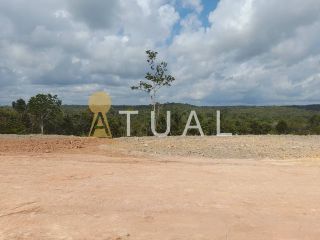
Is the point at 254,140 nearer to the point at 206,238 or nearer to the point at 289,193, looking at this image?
the point at 289,193

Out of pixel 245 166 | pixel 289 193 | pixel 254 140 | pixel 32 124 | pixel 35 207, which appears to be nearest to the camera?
pixel 35 207

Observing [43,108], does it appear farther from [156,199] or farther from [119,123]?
[156,199]

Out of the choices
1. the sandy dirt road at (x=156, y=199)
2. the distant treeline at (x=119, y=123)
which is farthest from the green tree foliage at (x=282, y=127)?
the sandy dirt road at (x=156, y=199)

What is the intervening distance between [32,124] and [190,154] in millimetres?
26050

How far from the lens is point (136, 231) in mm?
5711

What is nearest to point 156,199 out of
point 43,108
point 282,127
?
point 43,108

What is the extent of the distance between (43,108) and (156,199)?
30.3 metres

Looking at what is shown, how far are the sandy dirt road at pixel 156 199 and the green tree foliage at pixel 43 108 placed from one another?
23048mm

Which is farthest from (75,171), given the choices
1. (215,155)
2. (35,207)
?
(215,155)

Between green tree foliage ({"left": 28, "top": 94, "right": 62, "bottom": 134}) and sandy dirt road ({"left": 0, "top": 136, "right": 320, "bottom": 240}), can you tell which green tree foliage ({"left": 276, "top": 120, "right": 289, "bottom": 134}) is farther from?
sandy dirt road ({"left": 0, "top": 136, "right": 320, "bottom": 240})

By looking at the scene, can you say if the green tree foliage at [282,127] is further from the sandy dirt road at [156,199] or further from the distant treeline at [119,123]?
the sandy dirt road at [156,199]

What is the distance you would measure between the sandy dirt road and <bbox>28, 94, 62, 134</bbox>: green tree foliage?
23048mm

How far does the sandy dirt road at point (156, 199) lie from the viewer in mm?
5770

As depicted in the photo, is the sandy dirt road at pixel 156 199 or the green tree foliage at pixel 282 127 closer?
the sandy dirt road at pixel 156 199
